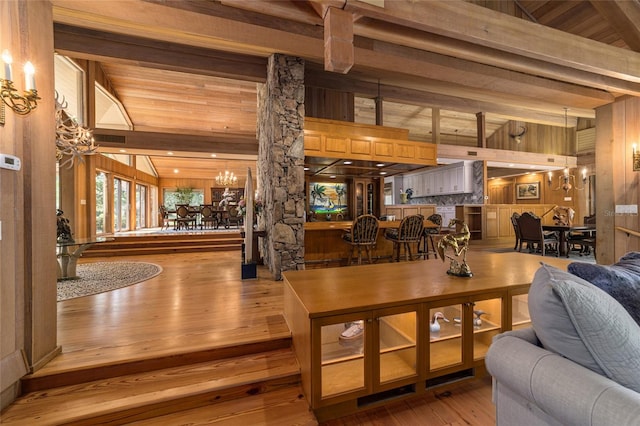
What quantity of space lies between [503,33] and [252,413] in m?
3.64

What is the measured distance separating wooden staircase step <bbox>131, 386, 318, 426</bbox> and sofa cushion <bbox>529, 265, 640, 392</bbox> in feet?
4.27

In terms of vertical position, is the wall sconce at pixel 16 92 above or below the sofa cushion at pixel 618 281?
above

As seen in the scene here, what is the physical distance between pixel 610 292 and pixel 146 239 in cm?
780

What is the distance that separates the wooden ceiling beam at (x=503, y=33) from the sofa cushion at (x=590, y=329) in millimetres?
2140

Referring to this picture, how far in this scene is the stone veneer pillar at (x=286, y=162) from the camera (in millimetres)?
3693

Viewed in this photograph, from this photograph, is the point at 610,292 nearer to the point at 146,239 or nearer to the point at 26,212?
the point at 26,212

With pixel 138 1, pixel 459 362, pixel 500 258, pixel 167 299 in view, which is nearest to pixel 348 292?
pixel 459 362

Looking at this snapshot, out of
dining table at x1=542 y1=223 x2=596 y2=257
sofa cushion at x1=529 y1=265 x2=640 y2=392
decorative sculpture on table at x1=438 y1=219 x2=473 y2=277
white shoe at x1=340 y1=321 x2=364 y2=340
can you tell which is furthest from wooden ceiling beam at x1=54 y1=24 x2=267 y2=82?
dining table at x1=542 y1=223 x2=596 y2=257

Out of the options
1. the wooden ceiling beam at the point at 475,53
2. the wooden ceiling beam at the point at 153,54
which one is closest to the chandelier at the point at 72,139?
the wooden ceiling beam at the point at 153,54

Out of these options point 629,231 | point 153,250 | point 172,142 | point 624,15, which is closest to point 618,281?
point 629,231

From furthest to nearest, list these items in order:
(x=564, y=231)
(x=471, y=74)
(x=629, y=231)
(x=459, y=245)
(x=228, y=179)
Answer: (x=228, y=179) < (x=564, y=231) < (x=629, y=231) < (x=471, y=74) < (x=459, y=245)

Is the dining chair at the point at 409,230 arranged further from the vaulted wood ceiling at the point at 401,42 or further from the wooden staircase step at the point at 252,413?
the wooden staircase step at the point at 252,413

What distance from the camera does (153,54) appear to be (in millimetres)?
3842

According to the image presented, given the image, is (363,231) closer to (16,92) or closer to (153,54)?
(16,92)
